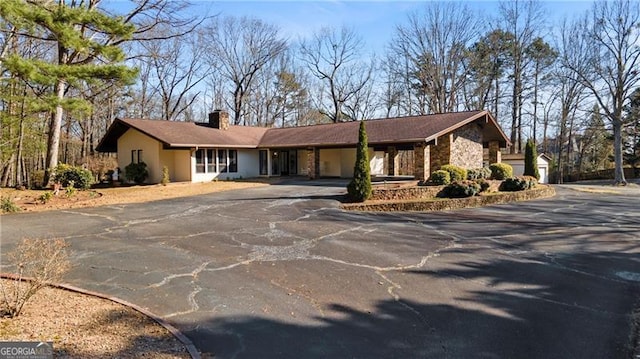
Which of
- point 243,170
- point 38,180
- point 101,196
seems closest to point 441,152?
point 243,170

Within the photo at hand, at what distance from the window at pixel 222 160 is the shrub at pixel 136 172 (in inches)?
165

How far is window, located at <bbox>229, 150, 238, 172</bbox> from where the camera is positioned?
2494cm

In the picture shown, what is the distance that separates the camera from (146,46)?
26875 mm

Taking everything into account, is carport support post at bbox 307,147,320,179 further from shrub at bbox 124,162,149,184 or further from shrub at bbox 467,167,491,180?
shrub at bbox 124,162,149,184

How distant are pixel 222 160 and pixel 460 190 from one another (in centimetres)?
1460

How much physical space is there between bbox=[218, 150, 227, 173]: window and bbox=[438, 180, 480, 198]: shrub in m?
13.7

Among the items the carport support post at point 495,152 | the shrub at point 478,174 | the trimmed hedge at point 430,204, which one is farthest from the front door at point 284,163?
the trimmed hedge at point 430,204

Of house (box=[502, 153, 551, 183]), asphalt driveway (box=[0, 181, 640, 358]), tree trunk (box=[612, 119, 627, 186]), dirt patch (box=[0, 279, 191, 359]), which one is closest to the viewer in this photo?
dirt patch (box=[0, 279, 191, 359])

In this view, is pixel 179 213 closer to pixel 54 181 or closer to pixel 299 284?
pixel 299 284

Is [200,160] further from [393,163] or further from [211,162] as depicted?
[393,163]

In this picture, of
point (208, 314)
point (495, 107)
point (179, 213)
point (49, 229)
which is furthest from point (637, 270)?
point (495, 107)

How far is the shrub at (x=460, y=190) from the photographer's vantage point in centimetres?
1577

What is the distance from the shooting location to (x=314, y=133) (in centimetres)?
2545

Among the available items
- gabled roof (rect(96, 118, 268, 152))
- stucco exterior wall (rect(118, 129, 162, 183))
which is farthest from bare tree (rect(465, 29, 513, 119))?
stucco exterior wall (rect(118, 129, 162, 183))
